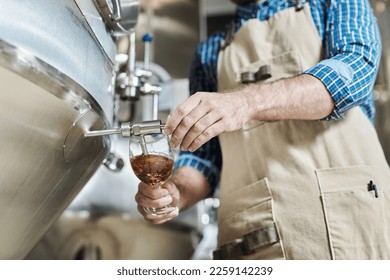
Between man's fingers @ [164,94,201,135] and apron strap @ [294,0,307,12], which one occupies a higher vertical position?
apron strap @ [294,0,307,12]

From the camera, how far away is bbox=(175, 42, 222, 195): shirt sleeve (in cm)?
142

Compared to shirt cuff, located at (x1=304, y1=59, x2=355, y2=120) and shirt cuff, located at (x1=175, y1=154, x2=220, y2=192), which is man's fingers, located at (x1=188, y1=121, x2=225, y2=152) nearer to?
shirt cuff, located at (x1=304, y1=59, x2=355, y2=120)

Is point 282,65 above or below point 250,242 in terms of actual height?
above

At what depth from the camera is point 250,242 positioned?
3.76ft

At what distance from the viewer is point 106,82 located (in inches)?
37.9

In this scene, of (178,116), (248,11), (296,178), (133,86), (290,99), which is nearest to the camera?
(178,116)

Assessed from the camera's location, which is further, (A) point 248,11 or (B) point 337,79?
(A) point 248,11

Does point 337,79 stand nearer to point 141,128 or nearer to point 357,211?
point 357,211

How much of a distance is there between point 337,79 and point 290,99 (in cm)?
12

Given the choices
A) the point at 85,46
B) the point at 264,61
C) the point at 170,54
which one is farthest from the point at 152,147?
the point at 170,54

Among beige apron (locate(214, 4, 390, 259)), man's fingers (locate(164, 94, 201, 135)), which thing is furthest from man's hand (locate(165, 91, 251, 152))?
beige apron (locate(214, 4, 390, 259))

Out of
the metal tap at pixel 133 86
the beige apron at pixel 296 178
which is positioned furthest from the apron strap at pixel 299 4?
the metal tap at pixel 133 86

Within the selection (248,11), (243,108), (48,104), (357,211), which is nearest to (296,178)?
(357,211)

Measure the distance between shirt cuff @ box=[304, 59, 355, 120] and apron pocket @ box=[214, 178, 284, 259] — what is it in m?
0.27
